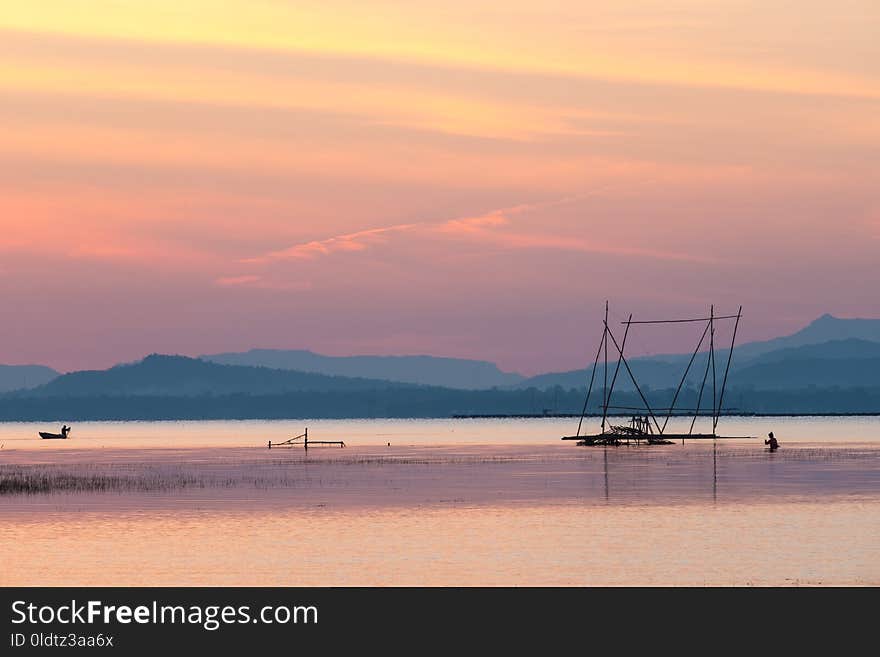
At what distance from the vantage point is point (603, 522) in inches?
2685

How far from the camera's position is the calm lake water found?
5053cm

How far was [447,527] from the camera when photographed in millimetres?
66062

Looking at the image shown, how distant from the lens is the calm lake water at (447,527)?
166 ft

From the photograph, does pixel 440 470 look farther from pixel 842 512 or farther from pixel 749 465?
pixel 842 512

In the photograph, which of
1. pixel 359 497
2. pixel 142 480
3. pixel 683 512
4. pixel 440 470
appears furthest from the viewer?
pixel 440 470
